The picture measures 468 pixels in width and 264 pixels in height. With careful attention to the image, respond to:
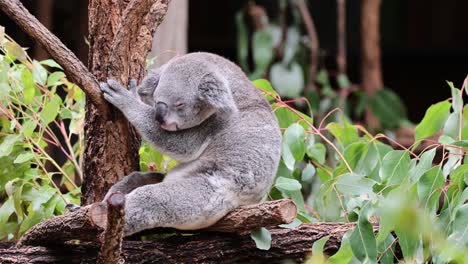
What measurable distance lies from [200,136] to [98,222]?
0.55 meters

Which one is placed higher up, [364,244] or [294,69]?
[364,244]

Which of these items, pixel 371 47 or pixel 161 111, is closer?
pixel 161 111

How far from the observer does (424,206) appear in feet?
6.91

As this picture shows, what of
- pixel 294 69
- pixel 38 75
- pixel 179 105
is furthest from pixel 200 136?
pixel 294 69

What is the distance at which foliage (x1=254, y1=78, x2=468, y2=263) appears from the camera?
2.04 metres

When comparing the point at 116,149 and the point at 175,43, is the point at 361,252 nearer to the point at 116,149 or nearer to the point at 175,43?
the point at 116,149

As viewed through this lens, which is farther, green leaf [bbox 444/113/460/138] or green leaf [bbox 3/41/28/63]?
green leaf [bbox 444/113/460/138]

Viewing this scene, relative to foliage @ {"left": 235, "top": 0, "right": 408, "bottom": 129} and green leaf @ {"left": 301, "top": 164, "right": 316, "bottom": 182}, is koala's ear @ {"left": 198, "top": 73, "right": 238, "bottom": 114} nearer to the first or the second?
green leaf @ {"left": 301, "top": 164, "right": 316, "bottom": 182}

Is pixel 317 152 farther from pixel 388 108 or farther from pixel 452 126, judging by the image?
pixel 388 108

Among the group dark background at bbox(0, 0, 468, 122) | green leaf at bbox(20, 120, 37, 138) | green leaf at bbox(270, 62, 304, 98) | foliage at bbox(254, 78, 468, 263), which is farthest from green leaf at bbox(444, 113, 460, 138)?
dark background at bbox(0, 0, 468, 122)

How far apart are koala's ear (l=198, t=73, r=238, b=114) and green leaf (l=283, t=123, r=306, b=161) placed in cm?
40

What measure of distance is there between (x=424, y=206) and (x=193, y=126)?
2.40ft

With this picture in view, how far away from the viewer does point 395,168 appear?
231cm

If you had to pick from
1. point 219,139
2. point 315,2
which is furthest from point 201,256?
point 315,2
